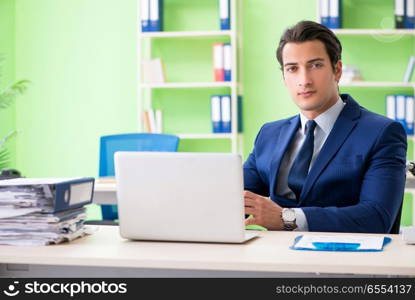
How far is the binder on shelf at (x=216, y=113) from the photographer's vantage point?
534cm

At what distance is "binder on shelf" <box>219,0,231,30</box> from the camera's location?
5336 millimetres

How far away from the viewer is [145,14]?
544 centimetres

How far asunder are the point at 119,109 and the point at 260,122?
3.93 ft

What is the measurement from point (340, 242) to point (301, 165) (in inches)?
25.1

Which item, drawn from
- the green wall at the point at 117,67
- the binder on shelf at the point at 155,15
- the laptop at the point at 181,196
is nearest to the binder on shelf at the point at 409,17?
the green wall at the point at 117,67

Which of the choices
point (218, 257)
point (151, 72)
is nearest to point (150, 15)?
point (151, 72)

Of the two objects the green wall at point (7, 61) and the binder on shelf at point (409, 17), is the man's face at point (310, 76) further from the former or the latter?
the green wall at point (7, 61)

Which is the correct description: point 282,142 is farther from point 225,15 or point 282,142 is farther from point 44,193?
point 225,15

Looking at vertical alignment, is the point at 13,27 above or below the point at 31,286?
above

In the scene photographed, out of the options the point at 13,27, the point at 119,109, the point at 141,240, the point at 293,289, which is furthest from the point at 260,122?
the point at 293,289

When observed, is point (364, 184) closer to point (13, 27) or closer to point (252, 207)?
point (252, 207)

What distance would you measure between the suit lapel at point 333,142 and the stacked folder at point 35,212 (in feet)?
2.70

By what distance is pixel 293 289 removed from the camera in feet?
4.83

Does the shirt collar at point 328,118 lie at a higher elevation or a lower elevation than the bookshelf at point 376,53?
lower
